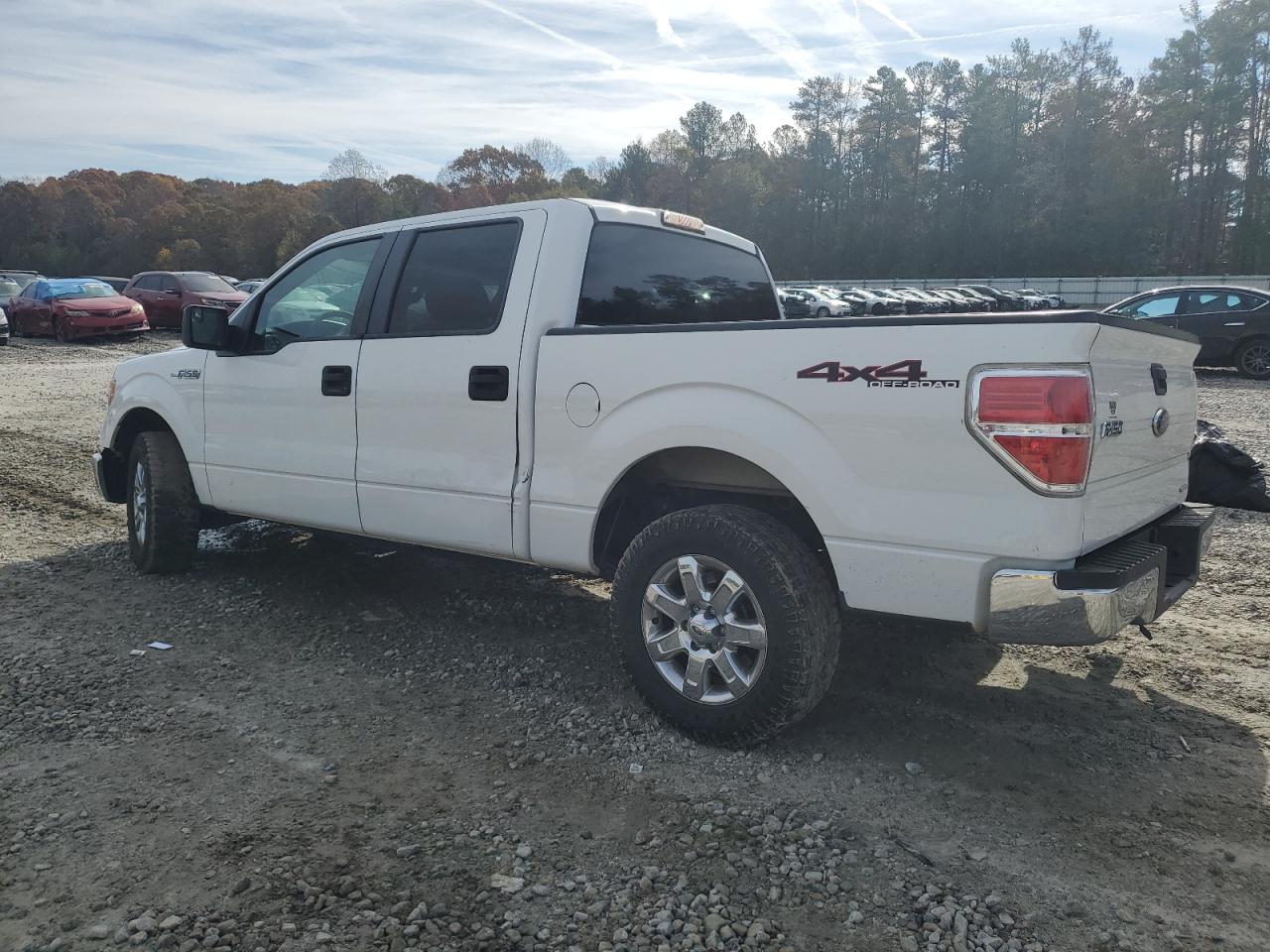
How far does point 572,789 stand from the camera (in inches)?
132

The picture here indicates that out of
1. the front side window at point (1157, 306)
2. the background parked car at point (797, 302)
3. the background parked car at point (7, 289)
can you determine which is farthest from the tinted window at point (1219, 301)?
the background parked car at point (7, 289)

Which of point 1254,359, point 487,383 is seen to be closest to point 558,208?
point 487,383

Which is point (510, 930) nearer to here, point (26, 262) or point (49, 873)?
point (49, 873)

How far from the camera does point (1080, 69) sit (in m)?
78.2

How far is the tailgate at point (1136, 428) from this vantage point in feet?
9.90

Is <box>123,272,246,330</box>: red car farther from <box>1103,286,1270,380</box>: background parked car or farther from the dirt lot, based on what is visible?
the dirt lot

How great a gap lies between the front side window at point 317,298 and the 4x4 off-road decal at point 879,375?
2.57 meters

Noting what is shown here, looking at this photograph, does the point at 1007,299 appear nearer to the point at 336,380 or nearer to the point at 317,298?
the point at 317,298

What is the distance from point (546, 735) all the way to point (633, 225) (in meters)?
2.33

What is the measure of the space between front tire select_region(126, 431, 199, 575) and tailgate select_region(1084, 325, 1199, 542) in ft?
15.9

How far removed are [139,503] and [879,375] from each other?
478 centimetres

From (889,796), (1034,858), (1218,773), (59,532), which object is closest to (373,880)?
(889,796)

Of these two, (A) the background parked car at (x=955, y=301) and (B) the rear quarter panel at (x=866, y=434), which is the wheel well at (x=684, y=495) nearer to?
(B) the rear quarter panel at (x=866, y=434)

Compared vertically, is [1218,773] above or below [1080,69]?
→ below
